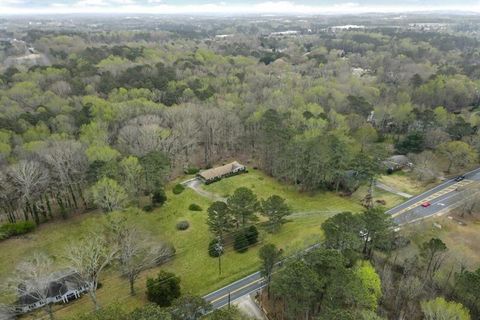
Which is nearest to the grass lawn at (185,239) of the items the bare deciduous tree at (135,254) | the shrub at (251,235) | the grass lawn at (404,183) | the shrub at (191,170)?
the shrub at (251,235)

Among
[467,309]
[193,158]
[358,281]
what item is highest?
[358,281]

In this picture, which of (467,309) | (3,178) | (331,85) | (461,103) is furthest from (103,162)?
(461,103)

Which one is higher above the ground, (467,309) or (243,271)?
(467,309)

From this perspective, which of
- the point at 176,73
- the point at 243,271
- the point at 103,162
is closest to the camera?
the point at 243,271

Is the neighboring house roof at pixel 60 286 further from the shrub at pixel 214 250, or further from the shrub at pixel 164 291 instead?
the shrub at pixel 214 250

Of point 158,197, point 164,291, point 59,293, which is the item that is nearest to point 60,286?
point 59,293

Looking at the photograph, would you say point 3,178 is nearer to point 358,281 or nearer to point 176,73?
point 358,281

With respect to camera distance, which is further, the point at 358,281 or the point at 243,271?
the point at 243,271
